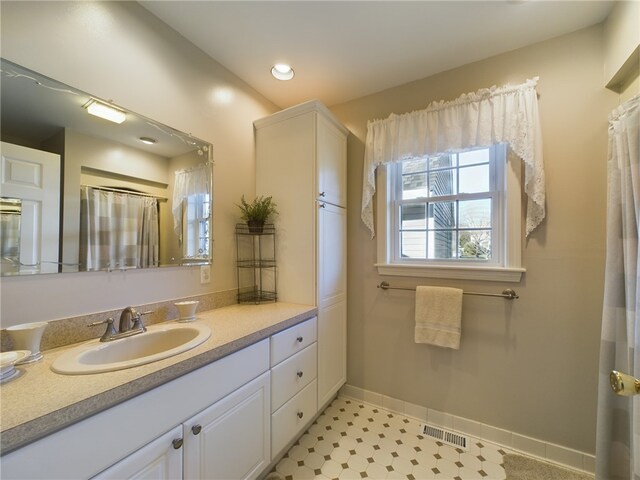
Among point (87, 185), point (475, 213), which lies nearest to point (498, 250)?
point (475, 213)

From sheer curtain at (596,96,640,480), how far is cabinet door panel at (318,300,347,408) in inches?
54.5

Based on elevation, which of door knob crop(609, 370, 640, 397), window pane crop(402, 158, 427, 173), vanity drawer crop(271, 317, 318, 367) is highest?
window pane crop(402, 158, 427, 173)

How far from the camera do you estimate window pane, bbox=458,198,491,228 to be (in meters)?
1.76

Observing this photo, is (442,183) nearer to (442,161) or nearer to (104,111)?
(442,161)

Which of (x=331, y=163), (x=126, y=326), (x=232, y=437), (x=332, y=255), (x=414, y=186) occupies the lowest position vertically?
(x=232, y=437)

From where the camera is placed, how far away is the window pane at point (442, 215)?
1.87 metres

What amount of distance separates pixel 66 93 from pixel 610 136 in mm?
2558

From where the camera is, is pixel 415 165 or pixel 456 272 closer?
pixel 456 272

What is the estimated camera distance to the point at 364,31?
150cm

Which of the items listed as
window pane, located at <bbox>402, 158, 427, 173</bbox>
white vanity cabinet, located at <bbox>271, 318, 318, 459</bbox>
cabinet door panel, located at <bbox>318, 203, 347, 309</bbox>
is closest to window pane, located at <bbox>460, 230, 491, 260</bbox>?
window pane, located at <bbox>402, 158, 427, 173</bbox>

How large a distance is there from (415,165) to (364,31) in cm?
95

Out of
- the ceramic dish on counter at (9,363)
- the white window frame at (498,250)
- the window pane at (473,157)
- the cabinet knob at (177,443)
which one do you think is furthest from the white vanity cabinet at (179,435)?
the window pane at (473,157)

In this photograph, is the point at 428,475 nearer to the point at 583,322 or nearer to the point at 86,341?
the point at 583,322

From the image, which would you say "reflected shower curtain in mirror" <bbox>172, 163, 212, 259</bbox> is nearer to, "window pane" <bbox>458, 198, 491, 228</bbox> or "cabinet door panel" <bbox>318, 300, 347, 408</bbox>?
"cabinet door panel" <bbox>318, 300, 347, 408</bbox>
